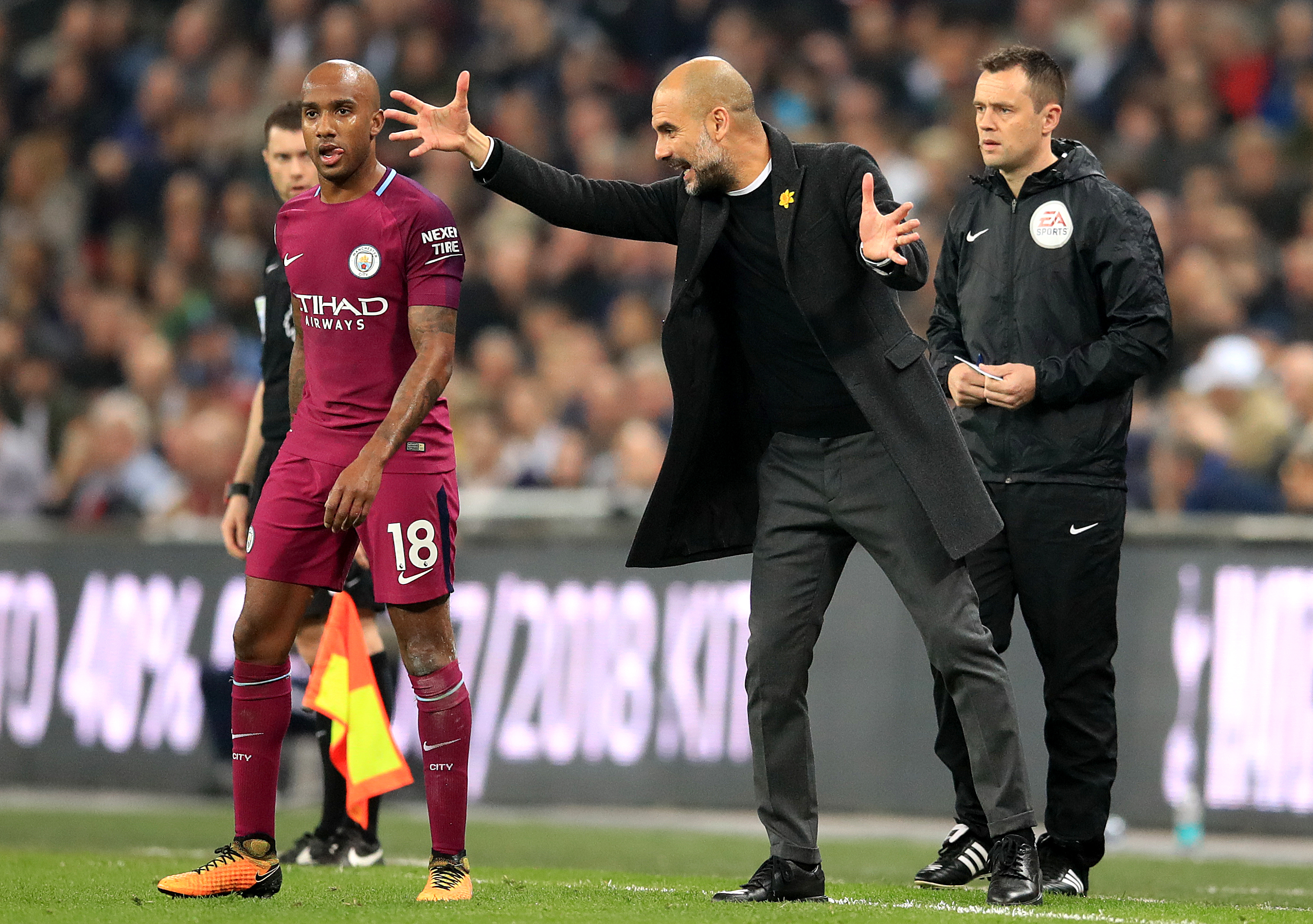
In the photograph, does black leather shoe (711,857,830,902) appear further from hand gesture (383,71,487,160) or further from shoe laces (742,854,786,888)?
hand gesture (383,71,487,160)

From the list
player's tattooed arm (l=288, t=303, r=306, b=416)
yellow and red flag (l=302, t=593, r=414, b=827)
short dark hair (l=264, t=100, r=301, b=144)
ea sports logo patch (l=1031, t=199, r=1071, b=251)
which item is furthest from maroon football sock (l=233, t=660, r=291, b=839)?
ea sports logo patch (l=1031, t=199, r=1071, b=251)

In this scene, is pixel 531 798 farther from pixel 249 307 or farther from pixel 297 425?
pixel 249 307

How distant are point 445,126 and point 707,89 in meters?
0.75

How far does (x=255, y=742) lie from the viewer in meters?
5.24

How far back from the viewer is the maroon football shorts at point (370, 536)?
5152 millimetres

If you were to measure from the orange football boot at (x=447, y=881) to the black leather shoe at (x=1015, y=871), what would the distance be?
1483mm

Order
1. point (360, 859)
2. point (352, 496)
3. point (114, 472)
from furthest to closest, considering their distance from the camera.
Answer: point (114, 472) → point (360, 859) → point (352, 496)

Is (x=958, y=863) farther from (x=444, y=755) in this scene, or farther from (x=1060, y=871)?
(x=444, y=755)

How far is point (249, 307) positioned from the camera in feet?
46.1

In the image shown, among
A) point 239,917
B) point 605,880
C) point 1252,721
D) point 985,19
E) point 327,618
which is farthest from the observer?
point 985,19

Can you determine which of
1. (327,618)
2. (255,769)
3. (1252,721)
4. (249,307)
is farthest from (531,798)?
(249,307)

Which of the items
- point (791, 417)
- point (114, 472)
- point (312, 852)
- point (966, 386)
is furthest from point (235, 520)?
point (114, 472)

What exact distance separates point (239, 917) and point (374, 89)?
2320 mm

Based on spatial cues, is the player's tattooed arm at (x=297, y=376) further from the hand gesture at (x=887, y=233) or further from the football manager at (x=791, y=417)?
the hand gesture at (x=887, y=233)
